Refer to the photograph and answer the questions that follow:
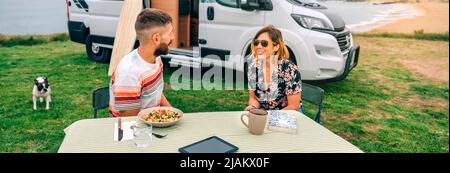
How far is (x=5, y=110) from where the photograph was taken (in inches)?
216

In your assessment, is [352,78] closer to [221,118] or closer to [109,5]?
[109,5]

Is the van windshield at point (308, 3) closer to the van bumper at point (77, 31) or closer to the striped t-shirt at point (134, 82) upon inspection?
the striped t-shirt at point (134, 82)

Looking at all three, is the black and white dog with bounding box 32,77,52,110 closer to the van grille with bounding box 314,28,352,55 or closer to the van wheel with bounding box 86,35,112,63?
the van wheel with bounding box 86,35,112,63

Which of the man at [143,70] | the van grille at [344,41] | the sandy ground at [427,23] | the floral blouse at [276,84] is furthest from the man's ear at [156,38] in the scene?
the sandy ground at [427,23]

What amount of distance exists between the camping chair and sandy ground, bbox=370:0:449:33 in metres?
11.2

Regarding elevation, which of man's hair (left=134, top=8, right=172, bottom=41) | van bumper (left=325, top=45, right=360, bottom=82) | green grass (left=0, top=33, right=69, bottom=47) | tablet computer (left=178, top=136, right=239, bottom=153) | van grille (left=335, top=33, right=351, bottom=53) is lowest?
green grass (left=0, top=33, right=69, bottom=47)

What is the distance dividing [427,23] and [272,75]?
41.2ft

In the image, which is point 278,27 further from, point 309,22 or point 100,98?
point 100,98

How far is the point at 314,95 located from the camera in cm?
341

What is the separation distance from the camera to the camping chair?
131 inches

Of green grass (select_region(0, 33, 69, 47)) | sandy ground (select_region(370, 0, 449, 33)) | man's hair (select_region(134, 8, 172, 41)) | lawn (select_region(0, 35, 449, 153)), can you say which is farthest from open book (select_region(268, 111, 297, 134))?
sandy ground (select_region(370, 0, 449, 33))

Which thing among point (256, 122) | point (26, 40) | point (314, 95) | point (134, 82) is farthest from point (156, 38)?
point (26, 40)
